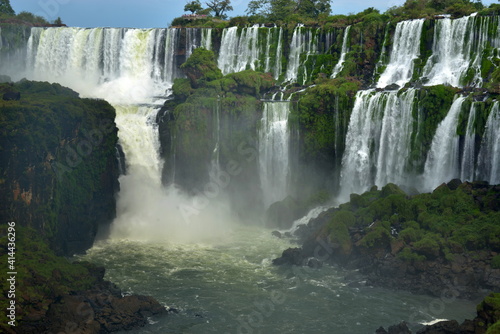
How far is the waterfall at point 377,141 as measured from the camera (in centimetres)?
3953

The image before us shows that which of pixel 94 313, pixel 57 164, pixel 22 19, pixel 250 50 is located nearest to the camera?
pixel 94 313

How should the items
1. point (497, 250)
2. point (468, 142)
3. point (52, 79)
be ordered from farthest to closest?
point (52, 79) < point (468, 142) < point (497, 250)

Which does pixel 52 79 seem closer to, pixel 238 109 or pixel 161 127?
pixel 161 127

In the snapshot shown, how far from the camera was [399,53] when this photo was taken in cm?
4762

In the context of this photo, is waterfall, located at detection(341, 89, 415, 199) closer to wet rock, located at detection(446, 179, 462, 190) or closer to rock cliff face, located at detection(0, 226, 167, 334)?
wet rock, located at detection(446, 179, 462, 190)

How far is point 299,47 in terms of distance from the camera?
172 ft

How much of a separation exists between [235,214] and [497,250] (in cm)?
1796

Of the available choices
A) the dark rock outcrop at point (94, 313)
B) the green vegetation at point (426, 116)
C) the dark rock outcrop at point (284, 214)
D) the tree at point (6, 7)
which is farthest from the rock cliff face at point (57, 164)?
the tree at point (6, 7)

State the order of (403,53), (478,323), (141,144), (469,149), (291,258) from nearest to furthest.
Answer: (478,323) < (291,258) < (469,149) < (141,144) < (403,53)

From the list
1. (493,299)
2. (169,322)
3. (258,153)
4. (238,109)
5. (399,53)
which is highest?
(399,53)

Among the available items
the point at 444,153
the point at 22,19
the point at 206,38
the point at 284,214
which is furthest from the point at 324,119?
the point at 22,19

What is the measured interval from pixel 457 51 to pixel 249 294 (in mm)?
25943

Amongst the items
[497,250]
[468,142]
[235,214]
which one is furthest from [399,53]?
[497,250]

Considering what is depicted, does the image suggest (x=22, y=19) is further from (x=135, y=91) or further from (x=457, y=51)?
(x=457, y=51)
